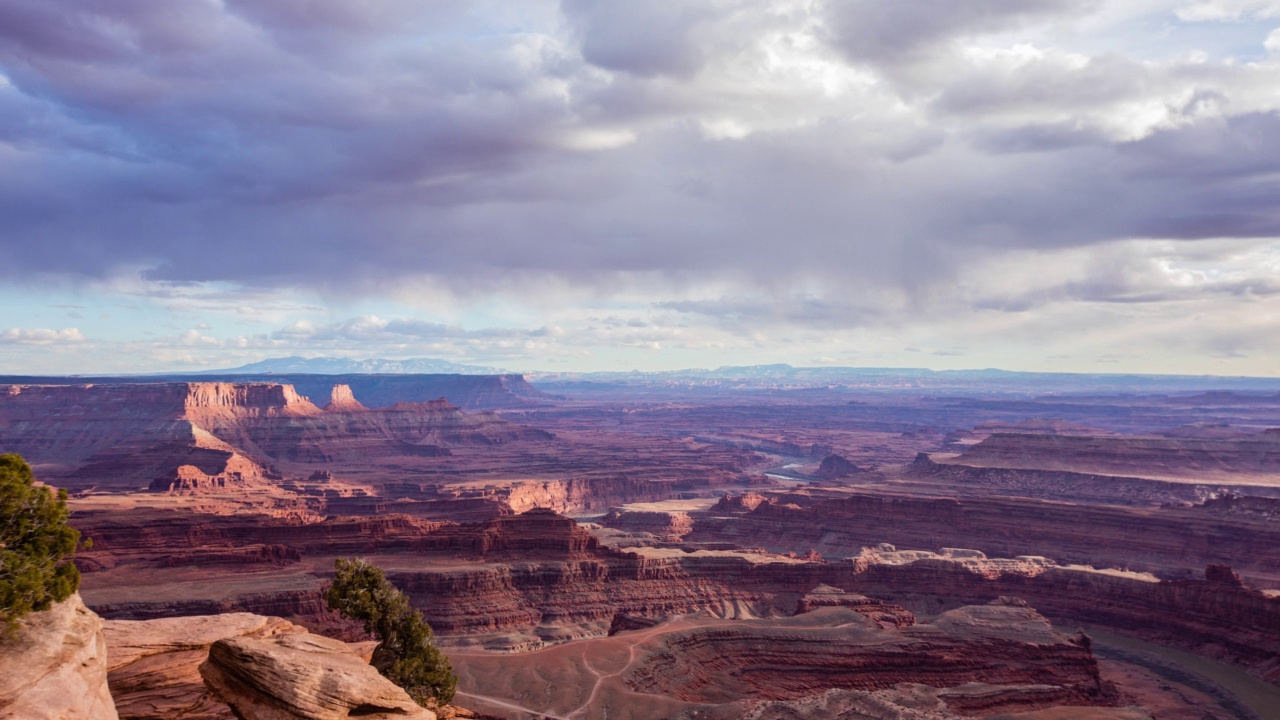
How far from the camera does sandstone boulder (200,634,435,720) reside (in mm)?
26422

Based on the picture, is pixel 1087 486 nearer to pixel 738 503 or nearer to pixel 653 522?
pixel 738 503

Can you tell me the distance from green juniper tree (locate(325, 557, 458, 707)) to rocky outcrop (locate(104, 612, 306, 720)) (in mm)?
7454

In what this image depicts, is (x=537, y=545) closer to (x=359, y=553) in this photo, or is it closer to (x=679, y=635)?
(x=359, y=553)

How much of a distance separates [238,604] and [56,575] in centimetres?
6077

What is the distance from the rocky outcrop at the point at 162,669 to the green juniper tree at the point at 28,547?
5.18m

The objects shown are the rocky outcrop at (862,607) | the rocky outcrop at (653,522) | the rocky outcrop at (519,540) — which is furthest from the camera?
the rocky outcrop at (653,522)

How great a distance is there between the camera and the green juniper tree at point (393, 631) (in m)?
40.6

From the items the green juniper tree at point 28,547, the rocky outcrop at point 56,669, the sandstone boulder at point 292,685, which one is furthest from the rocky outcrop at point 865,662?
the green juniper tree at point 28,547

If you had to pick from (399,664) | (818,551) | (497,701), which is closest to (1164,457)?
(818,551)

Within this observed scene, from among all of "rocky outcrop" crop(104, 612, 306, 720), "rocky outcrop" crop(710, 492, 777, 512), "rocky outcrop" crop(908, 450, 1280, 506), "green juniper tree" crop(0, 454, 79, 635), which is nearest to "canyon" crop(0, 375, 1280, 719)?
"rocky outcrop" crop(710, 492, 777, 512)

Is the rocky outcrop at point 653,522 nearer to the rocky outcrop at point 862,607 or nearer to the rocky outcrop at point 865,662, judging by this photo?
the rocky outcrop at point 862,607

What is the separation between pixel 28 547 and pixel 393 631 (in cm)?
1975

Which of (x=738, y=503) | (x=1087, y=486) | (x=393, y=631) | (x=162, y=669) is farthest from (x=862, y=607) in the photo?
(x=1087, y=486)

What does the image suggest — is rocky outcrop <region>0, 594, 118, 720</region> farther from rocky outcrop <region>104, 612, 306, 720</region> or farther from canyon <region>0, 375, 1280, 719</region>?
canyon <region>0, 375, 1280, 719</region>
